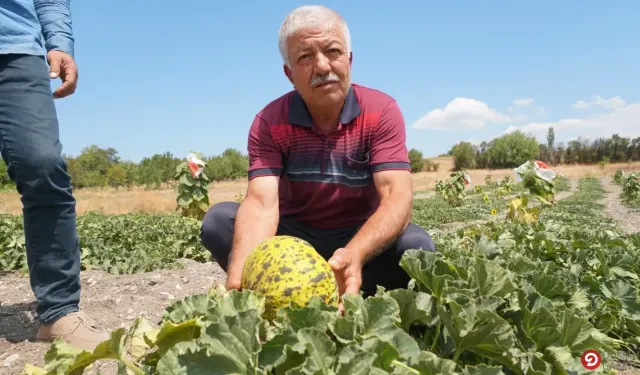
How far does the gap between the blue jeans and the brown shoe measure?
5cm

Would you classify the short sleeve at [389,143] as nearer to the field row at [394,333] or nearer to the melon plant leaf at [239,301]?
the field row at [394,333]

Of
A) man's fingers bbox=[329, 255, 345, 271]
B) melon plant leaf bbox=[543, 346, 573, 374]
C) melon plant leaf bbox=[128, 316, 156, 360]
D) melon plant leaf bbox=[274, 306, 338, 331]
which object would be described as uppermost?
man's fingers bbox=[329, 255, 345, 271]

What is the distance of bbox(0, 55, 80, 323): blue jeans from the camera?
113 inches

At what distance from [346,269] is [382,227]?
43 cm

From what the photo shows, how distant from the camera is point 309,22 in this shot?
2.82 metres

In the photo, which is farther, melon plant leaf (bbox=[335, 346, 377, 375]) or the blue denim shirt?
the blue denim shirt

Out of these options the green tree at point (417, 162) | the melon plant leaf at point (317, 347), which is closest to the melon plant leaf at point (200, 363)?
the melon plant leaf at point (317, 347)

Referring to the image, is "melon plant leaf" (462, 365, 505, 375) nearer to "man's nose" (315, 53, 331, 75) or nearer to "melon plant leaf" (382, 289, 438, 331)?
"melon plant leaf" (382, 289, 438, 331)

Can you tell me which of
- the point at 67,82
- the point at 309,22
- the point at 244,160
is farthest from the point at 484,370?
the point at 244,160

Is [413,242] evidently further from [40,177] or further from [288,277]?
[40,177]

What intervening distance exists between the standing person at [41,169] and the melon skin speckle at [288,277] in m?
1.48

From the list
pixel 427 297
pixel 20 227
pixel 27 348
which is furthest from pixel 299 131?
pixel 20 227

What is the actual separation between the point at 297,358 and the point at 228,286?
1006 mm

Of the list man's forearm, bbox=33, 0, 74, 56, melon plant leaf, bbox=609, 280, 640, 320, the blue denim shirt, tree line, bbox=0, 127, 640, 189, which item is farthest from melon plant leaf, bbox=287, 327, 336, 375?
tree line, bbox=0, 127, 640, 189
